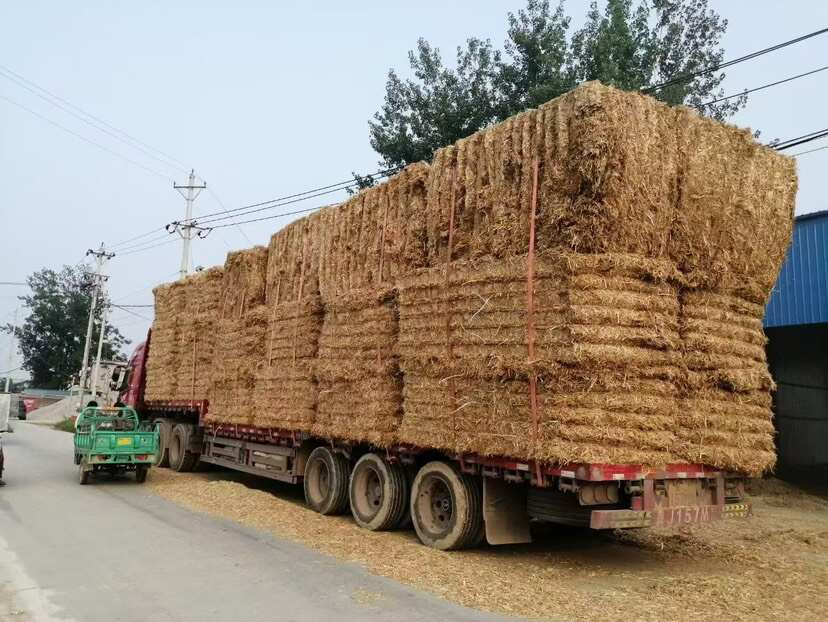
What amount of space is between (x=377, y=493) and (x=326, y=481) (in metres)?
1.54

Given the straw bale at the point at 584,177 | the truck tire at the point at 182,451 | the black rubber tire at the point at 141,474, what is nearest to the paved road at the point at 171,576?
the black rubber tire at the point at 141,474

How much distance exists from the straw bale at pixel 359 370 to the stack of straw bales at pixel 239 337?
Result: 2723 millimetres

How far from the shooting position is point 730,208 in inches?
315

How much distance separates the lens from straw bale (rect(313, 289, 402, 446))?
31.1 feet

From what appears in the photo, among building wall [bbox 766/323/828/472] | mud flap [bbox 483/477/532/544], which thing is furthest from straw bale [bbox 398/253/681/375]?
building wall [bbox 766/323/828/472]

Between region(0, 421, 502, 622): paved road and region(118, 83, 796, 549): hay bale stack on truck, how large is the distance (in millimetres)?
1813

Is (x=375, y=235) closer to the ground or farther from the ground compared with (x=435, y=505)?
farther from the ground

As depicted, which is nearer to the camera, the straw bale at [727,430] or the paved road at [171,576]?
the paved road at [171,576]

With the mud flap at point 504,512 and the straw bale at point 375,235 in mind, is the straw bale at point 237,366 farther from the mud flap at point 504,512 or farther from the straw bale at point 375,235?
the mud flap at point 504,512

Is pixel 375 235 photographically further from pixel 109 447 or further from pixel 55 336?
pixel 55 336

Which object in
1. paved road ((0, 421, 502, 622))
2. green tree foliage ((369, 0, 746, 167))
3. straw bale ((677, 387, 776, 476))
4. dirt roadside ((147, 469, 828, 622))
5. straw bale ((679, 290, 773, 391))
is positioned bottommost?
paved road ((0, 421, 502, 622))

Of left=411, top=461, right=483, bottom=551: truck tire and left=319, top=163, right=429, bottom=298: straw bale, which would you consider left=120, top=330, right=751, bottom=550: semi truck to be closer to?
left=411, top=461, right=483, bottom=551: truck tire

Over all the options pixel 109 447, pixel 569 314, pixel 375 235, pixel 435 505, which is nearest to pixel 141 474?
pixel 109 447

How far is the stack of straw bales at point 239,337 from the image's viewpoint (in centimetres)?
1336
